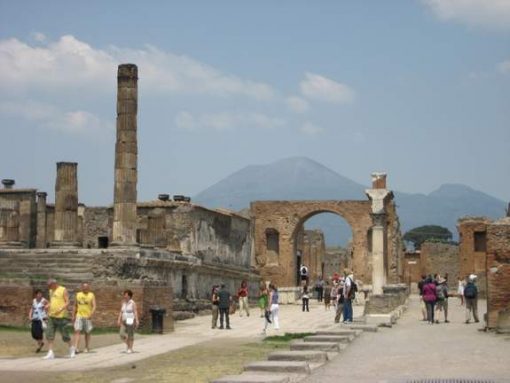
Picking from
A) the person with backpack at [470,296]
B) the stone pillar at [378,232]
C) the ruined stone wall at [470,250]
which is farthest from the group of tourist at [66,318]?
the ruined stone wall at [470,250]

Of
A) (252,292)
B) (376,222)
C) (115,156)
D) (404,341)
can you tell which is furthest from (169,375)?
(252,292)

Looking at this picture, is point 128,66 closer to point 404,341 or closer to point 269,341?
point 269,341

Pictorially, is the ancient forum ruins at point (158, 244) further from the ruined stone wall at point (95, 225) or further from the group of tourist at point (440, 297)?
the group of tourist at point (440, 297)

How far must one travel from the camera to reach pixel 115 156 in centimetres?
3127

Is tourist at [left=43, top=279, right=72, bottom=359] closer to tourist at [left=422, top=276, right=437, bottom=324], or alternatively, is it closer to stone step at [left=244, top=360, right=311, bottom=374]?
stone step at [left=244, top=360, right=311, bottom=374]

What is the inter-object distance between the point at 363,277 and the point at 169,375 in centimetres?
4058

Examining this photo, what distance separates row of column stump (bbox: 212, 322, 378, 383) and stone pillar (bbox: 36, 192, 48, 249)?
87.9 feet

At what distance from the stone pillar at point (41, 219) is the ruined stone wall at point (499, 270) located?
2727 centimetres

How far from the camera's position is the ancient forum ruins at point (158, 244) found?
24.5 m

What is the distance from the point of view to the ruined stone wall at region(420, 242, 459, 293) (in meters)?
64.4

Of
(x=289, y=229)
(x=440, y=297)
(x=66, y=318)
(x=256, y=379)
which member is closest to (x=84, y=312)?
(x=66, y=318)

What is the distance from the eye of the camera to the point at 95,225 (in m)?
42.0

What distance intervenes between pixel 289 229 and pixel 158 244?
19732 mm

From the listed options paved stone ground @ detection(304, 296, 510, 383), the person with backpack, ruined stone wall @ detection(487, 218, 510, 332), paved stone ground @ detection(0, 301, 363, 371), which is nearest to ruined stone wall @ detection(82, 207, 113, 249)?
paved stone ground @ detection(0, 301, 363, 371)
